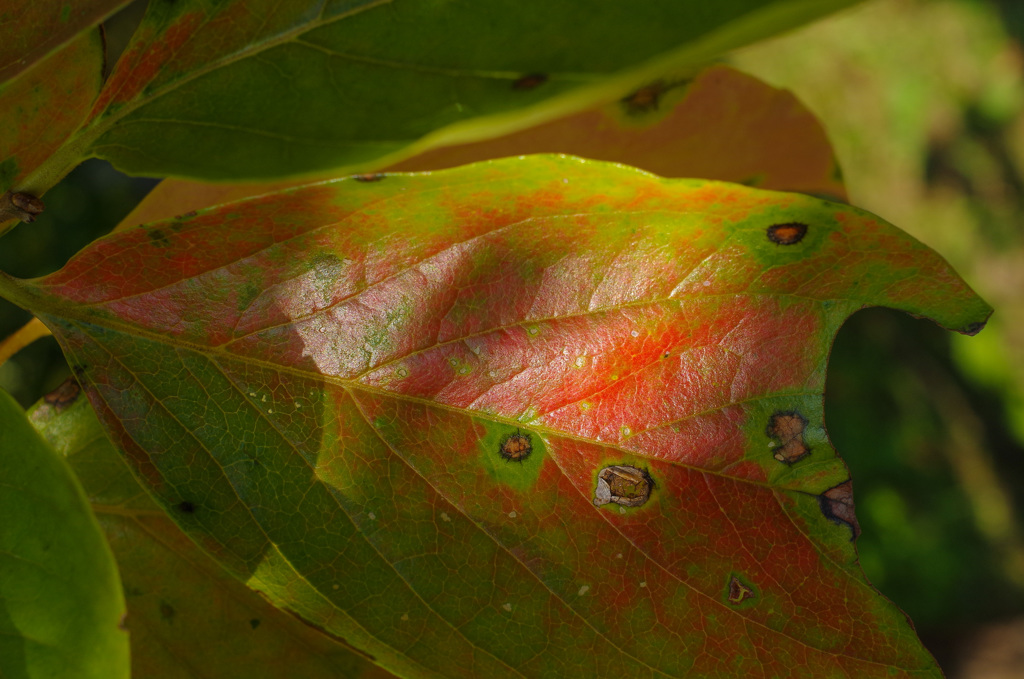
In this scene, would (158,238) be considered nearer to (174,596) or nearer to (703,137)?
(174,596)

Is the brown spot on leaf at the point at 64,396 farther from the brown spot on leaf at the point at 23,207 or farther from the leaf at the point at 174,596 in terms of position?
the brown spot on leaf at the point at 23,207

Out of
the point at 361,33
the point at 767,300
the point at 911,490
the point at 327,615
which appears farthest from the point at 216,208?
the point at 911,490

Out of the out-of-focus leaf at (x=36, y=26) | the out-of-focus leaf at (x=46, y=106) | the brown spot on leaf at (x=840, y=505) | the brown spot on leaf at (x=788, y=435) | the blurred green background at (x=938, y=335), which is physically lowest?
the blurred green background at (x=938, y=335)

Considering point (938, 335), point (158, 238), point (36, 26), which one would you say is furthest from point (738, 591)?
point (938, 335)

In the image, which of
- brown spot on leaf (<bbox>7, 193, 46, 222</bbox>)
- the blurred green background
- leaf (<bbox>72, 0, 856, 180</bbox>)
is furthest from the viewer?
the blurred green background

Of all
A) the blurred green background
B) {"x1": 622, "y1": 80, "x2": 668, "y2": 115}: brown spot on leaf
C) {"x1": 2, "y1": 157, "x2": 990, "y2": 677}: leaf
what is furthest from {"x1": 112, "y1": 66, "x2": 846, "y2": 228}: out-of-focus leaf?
the blurred green background

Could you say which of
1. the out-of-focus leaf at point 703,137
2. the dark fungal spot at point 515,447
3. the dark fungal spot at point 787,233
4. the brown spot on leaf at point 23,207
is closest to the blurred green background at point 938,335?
the out-of-focus leaf at point 703,137

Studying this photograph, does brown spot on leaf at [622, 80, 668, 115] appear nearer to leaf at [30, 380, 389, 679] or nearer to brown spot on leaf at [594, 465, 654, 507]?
brown spot on leaf at [594, 465, 654, 507]
